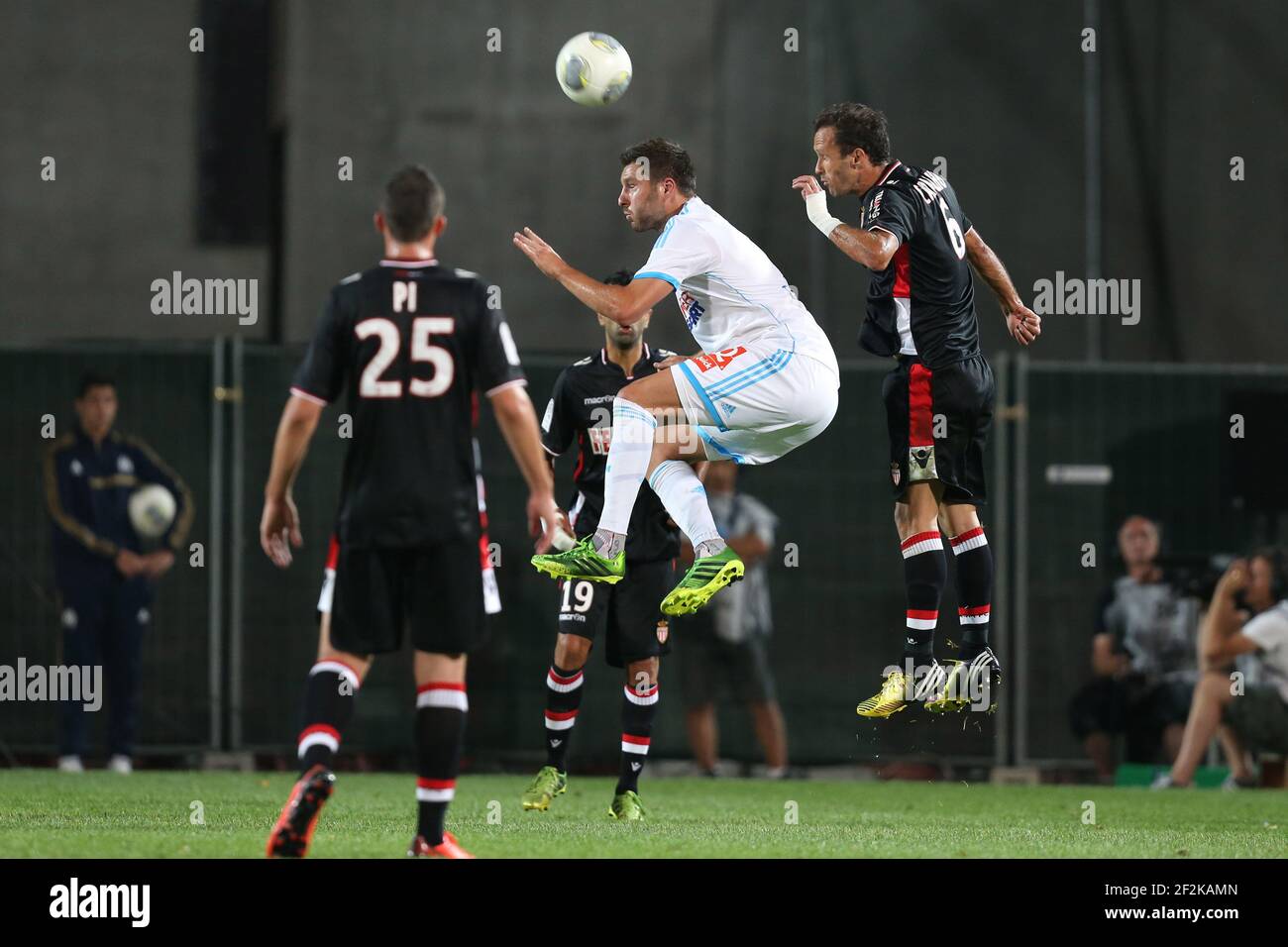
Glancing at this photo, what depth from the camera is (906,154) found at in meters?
19.6

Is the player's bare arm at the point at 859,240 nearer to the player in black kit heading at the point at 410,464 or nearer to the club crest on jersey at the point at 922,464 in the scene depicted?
the club crest on jersey at the point at 922,464

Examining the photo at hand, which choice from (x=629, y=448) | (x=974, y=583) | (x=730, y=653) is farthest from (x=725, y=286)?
(x=730, y=653)

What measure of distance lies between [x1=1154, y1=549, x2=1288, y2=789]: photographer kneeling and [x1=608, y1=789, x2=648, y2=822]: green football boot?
5.11m

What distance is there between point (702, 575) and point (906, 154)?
461 inches

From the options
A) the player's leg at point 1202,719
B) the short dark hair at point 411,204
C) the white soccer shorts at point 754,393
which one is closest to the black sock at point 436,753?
the short dark hair at point 411,204

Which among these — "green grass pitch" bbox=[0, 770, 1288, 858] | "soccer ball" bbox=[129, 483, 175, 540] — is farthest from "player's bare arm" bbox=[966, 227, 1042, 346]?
"soccer ball" bbox=[129, 483, 175, 540]

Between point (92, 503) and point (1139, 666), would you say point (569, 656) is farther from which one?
point (1139, 666)

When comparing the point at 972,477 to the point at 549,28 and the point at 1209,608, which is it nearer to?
the point at 1209,608

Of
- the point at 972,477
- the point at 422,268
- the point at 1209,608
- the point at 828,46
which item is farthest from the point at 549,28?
the point at 422,268

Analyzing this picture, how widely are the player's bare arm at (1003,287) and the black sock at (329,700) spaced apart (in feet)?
14.2

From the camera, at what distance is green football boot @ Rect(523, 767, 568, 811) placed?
971 cm

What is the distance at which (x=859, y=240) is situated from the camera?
886 cm

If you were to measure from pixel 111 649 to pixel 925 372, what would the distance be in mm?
6714
